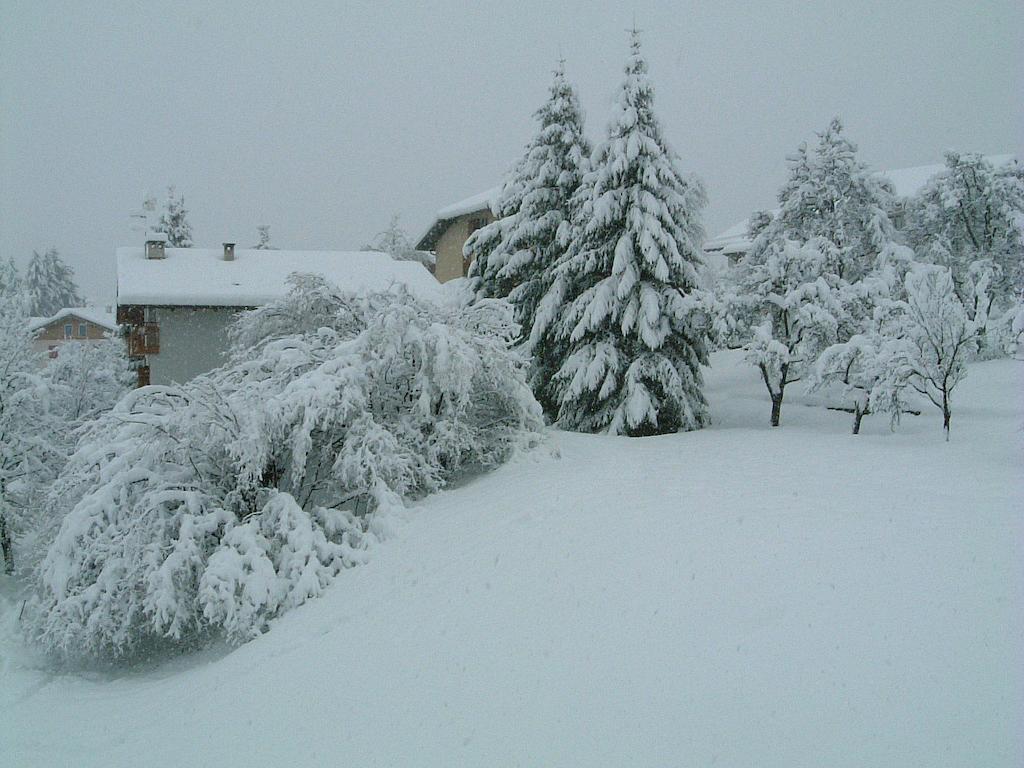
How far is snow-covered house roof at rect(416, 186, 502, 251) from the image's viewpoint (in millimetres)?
27891

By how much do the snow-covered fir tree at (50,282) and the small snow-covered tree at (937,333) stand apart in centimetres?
8887

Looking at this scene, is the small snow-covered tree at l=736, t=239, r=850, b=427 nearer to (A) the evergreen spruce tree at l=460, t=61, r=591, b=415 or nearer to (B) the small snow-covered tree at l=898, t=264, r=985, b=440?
(B) the small snow-covered tree at l=898, t=264, r=985, b=440

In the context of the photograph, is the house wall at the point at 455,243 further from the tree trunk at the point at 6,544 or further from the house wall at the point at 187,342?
the tree trunk at the point at 6,544

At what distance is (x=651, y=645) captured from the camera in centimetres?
607

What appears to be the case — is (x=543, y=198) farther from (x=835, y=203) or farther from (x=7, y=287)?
(x=7, y=287)

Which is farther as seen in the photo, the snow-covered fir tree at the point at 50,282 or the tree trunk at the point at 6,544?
the snow-covered fir tree at the point at 50,282

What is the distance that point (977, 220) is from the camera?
2445 centimetres

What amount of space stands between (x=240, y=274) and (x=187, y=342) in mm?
3394

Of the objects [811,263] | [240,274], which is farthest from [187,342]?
[811,263]

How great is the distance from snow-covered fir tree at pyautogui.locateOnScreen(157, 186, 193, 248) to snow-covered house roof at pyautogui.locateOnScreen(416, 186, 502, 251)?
17.6 metres

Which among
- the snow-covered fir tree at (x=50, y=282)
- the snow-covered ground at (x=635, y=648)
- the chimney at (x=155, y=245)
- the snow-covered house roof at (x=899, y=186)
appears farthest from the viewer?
the snow-covered fir tree at (x=50, y=282)

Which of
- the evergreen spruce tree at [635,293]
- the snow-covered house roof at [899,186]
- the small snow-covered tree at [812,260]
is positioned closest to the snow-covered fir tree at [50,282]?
the snow-covered house roof at [899,186]

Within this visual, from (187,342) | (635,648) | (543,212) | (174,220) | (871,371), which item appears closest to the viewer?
(635,648)

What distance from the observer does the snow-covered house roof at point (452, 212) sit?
27891mm
